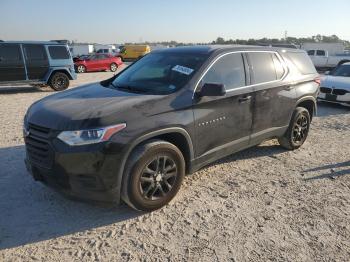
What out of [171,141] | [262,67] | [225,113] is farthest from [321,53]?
[171,141]

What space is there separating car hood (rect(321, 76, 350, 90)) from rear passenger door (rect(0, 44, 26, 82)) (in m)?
10.4

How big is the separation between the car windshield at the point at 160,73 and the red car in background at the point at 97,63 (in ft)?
66.9

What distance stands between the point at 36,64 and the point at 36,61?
116mm

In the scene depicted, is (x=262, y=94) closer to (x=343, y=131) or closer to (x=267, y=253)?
(x=267, y=253)

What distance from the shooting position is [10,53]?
12.6 m

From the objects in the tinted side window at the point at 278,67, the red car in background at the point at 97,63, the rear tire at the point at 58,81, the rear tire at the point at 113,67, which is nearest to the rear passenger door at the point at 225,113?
the tinted side window at the point at 278,67

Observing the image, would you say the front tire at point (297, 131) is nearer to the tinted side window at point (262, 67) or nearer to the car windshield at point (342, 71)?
the tinted side window at point (262, 67)

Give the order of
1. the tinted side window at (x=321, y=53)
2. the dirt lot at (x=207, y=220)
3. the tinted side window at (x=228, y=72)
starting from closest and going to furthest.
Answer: the dirt lot at (x=207, y=220) < the tinted side window at (x=228, y=72) < the tinted side window at (x=321, y=53)

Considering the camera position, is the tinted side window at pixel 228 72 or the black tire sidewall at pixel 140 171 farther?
the tinted side window at pixel 228 72

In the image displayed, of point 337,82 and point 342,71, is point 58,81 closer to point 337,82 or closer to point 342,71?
point 337,82

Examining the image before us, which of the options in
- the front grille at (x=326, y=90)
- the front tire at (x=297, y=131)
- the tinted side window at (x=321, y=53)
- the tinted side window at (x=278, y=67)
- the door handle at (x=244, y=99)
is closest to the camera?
the door handle at (x=244, y=99)

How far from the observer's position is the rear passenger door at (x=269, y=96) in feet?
16.9

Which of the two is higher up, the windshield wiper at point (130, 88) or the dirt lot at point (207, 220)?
the windshield wiper at point (130, 88)

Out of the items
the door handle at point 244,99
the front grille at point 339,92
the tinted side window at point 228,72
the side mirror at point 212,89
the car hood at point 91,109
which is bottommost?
the front grille at point 339,92
